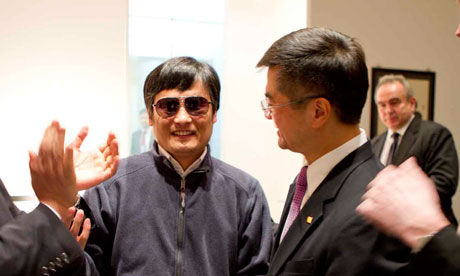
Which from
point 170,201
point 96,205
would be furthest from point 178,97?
point 96,205

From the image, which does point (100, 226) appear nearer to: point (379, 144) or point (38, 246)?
point (38, 246)

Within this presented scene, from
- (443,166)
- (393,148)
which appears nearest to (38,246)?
(443,166)

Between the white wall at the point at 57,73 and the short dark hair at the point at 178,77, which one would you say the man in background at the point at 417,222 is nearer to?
the short dark hair at the point at 178,77

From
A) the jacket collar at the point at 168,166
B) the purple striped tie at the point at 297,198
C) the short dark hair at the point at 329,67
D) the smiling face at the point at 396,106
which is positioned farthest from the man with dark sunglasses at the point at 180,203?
the smiling face at the point at 396,106

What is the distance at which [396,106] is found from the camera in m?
4.17

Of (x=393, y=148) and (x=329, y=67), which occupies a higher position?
(x=329, y=67)

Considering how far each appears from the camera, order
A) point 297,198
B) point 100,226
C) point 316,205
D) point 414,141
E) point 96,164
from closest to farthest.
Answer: point 316,205, point 96,164, point 297,198, point 100,226, point 414,141

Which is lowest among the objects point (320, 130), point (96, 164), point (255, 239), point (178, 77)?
point (255, 239)

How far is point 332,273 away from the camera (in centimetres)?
124

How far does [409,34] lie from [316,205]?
4349 millimetres

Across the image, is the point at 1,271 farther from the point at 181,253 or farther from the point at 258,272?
the point at 258,272

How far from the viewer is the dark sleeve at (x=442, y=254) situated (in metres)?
1.08

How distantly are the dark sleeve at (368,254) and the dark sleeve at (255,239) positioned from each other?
27.7 inches

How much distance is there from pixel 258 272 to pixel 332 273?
0.71 metres
